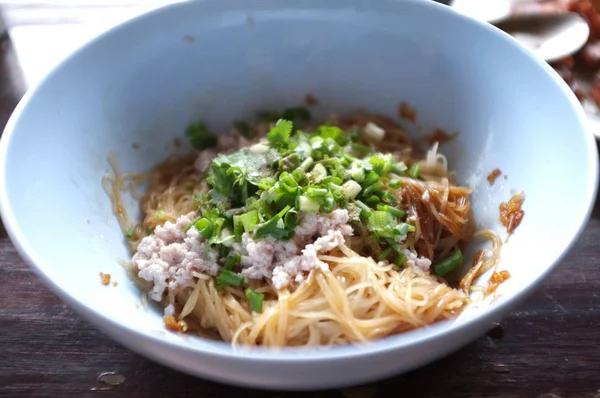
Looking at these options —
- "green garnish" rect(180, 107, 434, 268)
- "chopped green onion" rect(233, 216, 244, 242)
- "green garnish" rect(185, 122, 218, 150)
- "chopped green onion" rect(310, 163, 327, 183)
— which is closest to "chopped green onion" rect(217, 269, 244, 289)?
"green garnish" rect(180, 107, 434, 268)

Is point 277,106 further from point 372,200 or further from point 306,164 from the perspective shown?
point 372,200

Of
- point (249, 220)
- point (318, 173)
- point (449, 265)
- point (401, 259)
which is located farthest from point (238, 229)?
point (449, 265)

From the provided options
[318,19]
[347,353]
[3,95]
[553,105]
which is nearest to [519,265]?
[553,105]

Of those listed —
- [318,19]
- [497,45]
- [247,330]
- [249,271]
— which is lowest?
[247,330]

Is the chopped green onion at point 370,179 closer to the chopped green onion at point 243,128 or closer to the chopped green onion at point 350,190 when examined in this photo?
the chopped green onion at point 350,190

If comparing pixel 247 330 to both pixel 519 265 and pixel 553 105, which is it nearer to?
pixel 519 265

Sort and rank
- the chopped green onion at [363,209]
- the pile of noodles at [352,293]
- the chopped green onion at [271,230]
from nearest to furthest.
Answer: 1. the pile of noodles at [352,293]
2. the chopped green onion at [271,230]
3. the chopped green onion at [363,209]

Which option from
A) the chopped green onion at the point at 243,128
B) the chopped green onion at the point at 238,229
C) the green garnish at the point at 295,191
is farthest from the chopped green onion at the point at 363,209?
the chopped green onion at the point at 243,128

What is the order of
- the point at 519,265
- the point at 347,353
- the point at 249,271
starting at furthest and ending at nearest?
the point at 249,271 < the point at 519,265 < the point at 347,353
